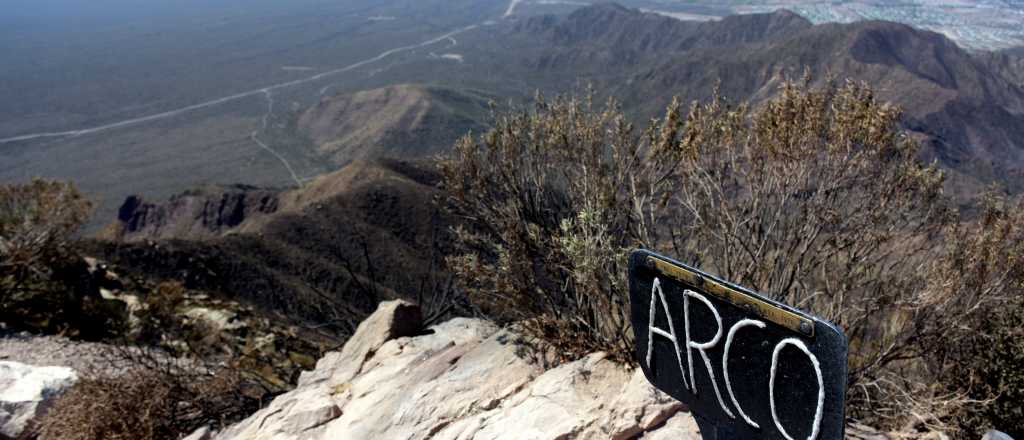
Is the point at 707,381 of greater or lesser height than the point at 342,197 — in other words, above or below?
above

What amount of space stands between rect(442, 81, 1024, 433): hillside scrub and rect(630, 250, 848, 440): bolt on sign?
209 centimetres

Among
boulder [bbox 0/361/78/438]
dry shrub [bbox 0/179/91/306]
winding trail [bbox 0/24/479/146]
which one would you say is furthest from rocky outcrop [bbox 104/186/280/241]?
winding trail [bbox 0/24/479/146]

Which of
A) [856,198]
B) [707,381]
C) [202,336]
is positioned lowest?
[202,336]

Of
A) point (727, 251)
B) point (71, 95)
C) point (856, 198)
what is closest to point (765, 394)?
point (727, 251)

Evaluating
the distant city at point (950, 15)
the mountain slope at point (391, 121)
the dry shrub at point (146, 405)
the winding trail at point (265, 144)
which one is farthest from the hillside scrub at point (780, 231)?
the distant city at point (950, 15)

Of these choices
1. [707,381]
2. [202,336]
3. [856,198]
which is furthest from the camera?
[202,336]

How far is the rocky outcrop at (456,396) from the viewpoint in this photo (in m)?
4.32

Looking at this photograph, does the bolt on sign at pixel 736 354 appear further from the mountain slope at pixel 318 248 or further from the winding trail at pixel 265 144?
the winding trail at pixel 265 144

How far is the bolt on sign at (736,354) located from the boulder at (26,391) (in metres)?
7.06

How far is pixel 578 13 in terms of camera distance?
18750cm

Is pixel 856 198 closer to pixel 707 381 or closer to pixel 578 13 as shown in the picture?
pixel 707 381

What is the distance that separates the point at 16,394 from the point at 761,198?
8298mm

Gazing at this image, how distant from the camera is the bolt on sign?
2416 mm

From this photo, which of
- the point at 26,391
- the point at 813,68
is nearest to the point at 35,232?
the point at 26,391
